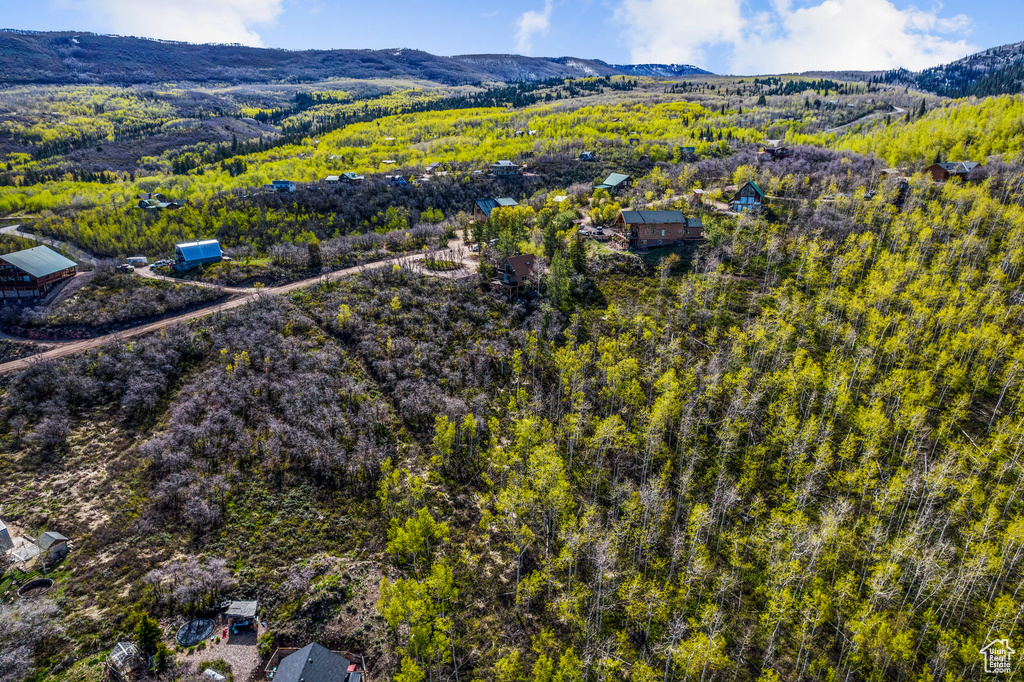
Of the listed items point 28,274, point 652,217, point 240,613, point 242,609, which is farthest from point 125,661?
point 652,217

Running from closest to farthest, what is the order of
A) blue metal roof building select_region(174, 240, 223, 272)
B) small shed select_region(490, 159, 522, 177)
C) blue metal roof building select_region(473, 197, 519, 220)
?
blue metal roof building select_region(174, 240, 223, 272), blue metal roof building select_region(473, 197, 519, 220), small shed select_region(490, 159, 522, 177)

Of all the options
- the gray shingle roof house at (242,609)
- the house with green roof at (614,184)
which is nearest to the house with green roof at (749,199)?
the house with green roof at (614,184)

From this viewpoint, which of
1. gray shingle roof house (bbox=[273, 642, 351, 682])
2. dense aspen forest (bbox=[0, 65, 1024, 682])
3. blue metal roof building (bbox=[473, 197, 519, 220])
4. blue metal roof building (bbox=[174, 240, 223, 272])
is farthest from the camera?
blue metal roof building (bbox=[473, 197, 519, 220])

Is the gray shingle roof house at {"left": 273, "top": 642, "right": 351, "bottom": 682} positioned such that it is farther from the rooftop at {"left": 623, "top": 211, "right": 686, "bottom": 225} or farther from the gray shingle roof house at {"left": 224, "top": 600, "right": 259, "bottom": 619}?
the rooftop at {"left": 623, "top": 211, "right": 686, "bottom": 225}

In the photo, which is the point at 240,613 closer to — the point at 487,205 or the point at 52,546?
the point at 52,546

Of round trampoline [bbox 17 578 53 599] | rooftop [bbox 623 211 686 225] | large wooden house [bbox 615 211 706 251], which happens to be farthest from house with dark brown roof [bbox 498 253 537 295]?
round trampoline [bbox 17 578 53 599]

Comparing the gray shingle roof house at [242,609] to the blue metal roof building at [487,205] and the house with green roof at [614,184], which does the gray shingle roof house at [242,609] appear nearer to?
the blue metal roof building at [487,205]
